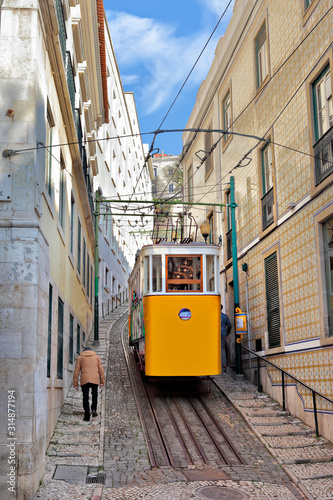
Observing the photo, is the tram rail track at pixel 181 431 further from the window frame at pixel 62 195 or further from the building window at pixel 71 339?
the window frame at pixel 62 195

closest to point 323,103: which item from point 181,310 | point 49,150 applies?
point 181,310

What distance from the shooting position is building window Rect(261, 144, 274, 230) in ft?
46.2

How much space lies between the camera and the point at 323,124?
11.1 m

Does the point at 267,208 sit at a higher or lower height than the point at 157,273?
higher

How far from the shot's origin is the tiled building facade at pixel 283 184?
10.7 m

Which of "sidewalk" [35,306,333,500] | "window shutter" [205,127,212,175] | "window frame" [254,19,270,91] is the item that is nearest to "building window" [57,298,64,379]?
"sidewalk" [35,306,333,500]

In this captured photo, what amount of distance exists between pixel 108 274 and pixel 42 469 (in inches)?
999

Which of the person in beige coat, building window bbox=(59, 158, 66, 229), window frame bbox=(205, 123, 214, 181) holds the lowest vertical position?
the person in beige coat

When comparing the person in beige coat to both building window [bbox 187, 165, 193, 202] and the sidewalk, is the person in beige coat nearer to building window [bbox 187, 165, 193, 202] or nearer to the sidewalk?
the sidewalk

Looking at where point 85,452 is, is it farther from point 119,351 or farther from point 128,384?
point 119,351

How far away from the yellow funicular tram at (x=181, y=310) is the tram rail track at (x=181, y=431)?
77 cm

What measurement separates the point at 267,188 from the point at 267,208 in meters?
0.66

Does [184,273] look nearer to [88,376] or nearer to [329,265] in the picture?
[88,376]

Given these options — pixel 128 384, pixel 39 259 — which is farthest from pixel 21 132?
pixel 128 384
